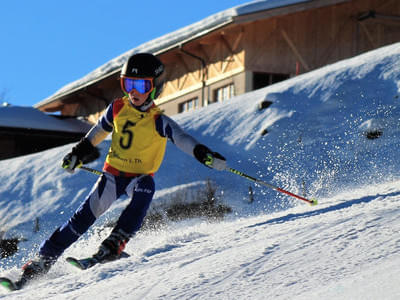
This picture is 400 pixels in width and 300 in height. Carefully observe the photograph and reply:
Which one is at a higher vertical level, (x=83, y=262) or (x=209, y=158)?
(x=209, y=158)

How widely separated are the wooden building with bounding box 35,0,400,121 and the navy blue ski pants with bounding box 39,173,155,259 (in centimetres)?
1274

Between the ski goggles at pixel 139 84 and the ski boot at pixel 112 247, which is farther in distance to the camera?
the ski goggles at pixel 139 84

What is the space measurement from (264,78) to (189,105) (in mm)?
2998

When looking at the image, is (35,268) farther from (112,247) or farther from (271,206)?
(271,206)

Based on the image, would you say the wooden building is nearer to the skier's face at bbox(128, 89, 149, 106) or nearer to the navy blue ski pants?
the skier's face at bbox(128, 89, 149, 106)

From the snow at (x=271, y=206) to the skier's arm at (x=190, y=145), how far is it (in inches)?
23.6

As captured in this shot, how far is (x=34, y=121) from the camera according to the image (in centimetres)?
2327

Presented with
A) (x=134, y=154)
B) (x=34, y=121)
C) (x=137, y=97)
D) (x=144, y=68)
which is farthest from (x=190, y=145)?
(x=34, y=121)

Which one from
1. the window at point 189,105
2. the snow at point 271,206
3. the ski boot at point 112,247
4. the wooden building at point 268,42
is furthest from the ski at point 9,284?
the window at point 189,105

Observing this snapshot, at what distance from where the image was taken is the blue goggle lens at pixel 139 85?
590 centimetres

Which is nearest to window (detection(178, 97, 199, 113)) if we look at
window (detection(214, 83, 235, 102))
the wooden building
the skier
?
the wooden building

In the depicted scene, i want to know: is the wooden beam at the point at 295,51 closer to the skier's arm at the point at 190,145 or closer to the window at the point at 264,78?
the window at the point at 264,78

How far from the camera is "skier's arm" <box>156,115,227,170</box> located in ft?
18.9

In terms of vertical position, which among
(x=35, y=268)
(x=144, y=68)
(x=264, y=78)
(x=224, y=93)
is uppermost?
(x=264, y=78)
